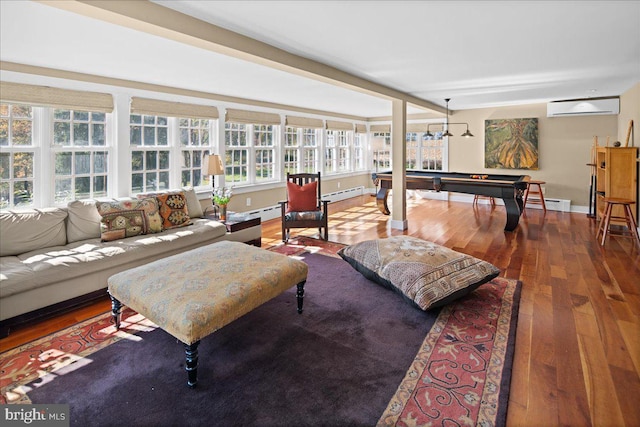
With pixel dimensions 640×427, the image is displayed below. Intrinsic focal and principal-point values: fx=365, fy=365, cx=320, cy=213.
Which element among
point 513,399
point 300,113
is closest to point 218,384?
point 513,399

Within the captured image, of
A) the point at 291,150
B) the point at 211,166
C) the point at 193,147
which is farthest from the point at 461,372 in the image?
the point at 291,150

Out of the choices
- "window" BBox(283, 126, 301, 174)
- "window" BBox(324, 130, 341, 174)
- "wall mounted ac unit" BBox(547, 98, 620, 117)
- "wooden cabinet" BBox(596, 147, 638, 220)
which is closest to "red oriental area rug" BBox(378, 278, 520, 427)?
"wooden cabinet" BBox(596, 147, 638, 220)

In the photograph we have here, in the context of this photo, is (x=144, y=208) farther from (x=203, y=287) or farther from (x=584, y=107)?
(x=584, y=107)

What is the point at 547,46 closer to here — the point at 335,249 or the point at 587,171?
the point at 335,249

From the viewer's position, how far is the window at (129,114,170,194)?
4938 millimetres

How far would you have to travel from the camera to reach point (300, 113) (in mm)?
7871

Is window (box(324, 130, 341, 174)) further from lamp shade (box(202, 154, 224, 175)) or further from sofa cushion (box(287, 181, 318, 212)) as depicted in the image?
lamp shade (box(202, 154, 224, 175))

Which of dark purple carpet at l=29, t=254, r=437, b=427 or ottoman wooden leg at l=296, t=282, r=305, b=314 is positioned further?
ottoman wooden leg at l=296, t=282, r=305, b=314

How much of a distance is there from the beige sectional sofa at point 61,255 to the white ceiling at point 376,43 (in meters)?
1.59

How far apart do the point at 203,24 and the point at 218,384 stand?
2487 mm

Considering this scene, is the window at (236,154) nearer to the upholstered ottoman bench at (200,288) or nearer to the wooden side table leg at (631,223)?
the upholstered ottoman bench at (200,288)

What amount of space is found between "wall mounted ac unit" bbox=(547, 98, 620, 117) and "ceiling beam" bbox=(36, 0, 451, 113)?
218 inches

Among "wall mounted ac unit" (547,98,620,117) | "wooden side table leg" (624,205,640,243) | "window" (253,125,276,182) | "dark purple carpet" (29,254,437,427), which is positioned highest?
"wall mounted ac unit" (547,98,620,117)

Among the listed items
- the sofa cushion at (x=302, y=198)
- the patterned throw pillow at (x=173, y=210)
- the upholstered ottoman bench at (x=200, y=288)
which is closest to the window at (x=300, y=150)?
the sofa cushion at (x=302, y=198)
